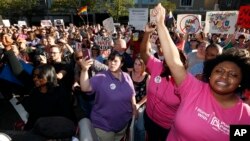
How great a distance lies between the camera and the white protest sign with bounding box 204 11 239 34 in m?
7.65

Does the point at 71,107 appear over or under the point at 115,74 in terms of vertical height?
under

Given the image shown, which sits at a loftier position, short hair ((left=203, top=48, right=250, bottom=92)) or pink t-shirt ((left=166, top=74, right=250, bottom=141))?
Answer: short hair ((left=203, top=48, right=250, bottom=92))

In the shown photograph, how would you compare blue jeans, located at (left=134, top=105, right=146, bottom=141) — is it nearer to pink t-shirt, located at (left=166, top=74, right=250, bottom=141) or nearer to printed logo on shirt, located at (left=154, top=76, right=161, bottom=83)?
printed logo on shirt, located at (left=154, top=76, right=161, bottom=83)

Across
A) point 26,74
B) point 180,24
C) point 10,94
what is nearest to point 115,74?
point 26,74

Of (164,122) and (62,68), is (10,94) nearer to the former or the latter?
(62,68)

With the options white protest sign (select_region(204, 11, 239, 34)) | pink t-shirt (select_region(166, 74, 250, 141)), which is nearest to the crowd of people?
pink t-shirt (select_region(166, 74, 250, 141))

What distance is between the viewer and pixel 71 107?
127 inches

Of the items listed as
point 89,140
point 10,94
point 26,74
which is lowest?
point 10,94

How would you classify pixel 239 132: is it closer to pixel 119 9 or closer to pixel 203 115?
pixel 203 115

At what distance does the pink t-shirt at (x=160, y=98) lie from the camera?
3.00m

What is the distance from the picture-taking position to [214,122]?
2.00 meters

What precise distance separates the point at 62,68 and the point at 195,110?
8.87 ft

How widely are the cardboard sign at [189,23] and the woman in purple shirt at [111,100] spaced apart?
16.3 feet

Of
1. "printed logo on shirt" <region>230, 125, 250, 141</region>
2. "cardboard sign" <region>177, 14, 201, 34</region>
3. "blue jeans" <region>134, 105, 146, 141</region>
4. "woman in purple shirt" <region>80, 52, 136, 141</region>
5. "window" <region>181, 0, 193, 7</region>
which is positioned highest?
"window" <region>181, 0, 193, 7</region>
